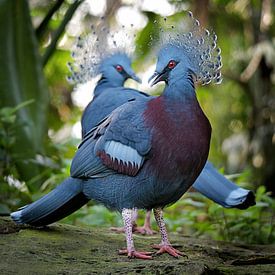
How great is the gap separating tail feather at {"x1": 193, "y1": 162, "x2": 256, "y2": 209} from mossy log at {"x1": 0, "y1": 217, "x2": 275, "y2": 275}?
0.93 feet

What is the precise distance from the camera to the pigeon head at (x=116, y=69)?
16.8 feet

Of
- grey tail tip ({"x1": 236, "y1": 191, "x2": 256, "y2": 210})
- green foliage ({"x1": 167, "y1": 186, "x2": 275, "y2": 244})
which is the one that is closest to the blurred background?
green foliage ({"x1": 167, "y1": 186, "x2": 275, "y2": 244})

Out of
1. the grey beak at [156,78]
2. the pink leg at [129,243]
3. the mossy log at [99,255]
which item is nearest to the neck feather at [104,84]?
the mossy log at [99,255]

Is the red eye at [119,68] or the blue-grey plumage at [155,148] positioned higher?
the blue-grey plumage at [155,148]

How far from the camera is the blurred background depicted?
511 centimetres

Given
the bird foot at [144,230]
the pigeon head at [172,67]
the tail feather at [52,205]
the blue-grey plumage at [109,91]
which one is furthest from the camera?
the bird foot at [144,230]

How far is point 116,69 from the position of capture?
5.13 metres

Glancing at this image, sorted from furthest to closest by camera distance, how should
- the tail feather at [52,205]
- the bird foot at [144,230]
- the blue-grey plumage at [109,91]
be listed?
the bird foot at [144,230] → the blue-grey plumage at [109,91] → the tail feather at [52,205]

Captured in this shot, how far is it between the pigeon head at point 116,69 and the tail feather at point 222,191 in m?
1.14

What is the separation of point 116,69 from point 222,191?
146cm

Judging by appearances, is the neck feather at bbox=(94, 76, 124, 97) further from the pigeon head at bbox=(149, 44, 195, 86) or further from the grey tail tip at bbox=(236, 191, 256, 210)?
the pigeon head at bbox=(149, 44, 195, 86)

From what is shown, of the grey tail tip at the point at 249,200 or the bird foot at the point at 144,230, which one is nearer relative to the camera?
the grey tail tip at the point at 249,200

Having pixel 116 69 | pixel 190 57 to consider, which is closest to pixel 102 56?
pixel 116 69

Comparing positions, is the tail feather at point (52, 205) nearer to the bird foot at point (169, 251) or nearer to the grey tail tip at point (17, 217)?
the grey tail tip at point (17, 217)
